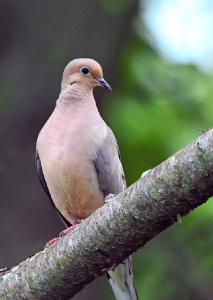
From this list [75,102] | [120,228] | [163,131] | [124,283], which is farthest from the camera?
[163,131]

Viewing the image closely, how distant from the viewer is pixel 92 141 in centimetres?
429

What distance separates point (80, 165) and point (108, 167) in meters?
0.15

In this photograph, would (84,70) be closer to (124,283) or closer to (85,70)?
(85,70)

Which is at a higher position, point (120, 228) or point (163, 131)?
point (163, 131)

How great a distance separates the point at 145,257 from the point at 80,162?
2.03 metres

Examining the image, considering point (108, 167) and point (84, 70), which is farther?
point (84, 70)

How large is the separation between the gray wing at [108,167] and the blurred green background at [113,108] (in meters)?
1.21

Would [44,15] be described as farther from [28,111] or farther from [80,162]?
[80,162]

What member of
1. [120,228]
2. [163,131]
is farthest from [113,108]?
[120,228]

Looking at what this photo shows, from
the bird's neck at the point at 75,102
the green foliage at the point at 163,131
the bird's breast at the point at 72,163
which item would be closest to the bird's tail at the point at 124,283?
the bird's breast at the point at 72,163

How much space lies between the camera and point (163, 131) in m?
5.72

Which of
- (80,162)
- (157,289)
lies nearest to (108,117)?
(157,289)

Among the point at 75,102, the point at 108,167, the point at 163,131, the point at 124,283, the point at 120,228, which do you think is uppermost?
the point at 163,131

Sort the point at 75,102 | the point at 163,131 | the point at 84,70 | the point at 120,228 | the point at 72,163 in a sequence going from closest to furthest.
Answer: the point at 120,228 < the point at 72,163 < the point at 75,102 < the point at 84,70 < the point at 163,131
